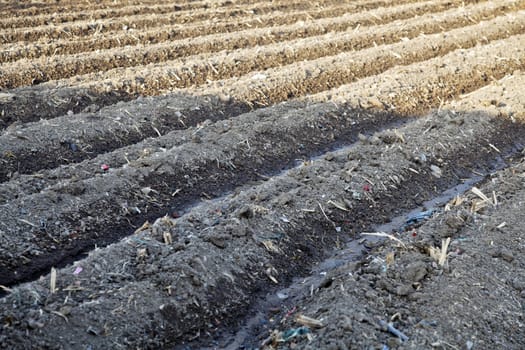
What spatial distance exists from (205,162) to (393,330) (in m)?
3.66

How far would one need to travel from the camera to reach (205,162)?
767 centimetres

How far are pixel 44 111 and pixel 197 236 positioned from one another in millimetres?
Result: 4336

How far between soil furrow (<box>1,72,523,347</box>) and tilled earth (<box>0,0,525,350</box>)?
0.06 feet

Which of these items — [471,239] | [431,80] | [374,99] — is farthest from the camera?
[431,80]

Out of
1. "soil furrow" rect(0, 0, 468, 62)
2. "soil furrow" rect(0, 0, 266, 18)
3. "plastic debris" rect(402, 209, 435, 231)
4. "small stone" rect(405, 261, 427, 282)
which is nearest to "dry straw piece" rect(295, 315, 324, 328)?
"small stone" rect(405, 261, 427, 282)

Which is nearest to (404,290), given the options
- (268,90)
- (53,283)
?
(53,283)

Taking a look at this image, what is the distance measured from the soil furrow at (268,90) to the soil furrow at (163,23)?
241cm

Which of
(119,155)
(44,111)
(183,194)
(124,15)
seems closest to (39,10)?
(124,15)

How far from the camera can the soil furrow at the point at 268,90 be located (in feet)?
25.7

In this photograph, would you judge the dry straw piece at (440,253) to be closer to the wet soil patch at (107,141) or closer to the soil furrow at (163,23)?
the wet soil patch at (107,141)

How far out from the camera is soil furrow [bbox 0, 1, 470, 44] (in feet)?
40.4

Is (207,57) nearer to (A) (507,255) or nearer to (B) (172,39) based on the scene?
(B) (172,39)

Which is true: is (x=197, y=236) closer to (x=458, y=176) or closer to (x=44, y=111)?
(x=458, y=176)

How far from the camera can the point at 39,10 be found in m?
14.0
